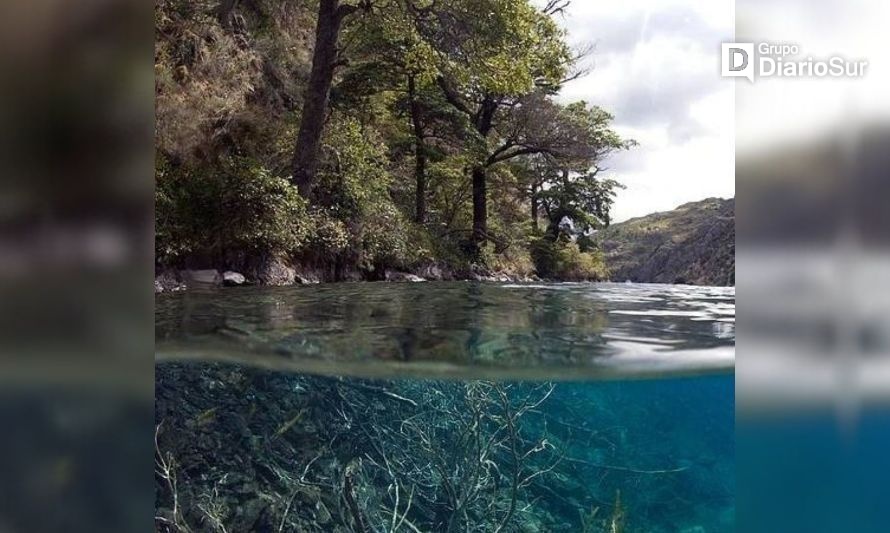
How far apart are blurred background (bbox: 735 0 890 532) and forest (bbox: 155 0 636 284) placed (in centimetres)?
369

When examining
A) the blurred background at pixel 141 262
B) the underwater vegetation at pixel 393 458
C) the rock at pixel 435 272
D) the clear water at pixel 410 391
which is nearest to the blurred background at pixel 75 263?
the blurred background at pixel 141 262

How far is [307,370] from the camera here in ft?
11.3

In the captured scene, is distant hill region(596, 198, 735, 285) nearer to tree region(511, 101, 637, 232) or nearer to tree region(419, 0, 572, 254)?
tree region(511, 101, 637, 232)

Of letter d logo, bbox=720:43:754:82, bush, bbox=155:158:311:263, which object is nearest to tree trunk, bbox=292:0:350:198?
bush, bbox=155:158:311:263

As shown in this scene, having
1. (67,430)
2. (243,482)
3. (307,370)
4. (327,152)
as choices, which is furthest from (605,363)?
(327,152)

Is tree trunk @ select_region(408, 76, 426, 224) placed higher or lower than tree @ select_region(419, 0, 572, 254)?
lower

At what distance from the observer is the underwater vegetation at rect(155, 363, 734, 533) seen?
3.55 metres

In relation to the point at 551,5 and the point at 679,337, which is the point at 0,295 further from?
the point at 551,5

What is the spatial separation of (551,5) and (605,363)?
3.55 metres

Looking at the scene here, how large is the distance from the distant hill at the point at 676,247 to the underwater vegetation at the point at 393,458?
720 millimetres

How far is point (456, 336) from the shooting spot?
2930mm

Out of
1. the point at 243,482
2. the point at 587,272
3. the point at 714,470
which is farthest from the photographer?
the point at 714,470

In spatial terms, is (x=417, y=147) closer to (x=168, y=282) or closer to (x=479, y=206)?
(x=479, y=206)

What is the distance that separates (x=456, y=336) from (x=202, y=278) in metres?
2.20
